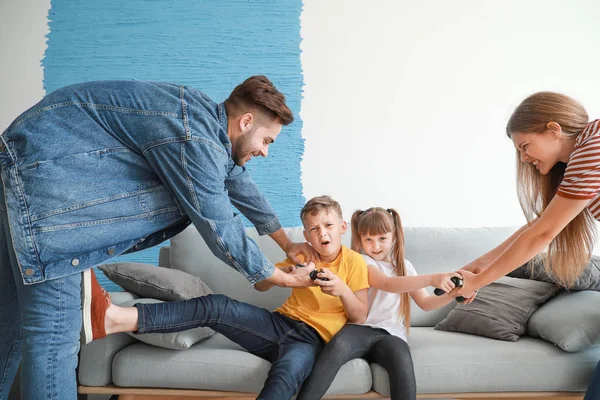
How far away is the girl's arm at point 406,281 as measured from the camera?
1.96 meters

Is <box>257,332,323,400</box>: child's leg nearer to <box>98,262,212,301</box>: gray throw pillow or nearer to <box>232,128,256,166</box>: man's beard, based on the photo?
<box>98,262,212,301</box>: gray throw pillow

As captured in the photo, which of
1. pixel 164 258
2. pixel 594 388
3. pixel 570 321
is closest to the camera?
pixel 594 388

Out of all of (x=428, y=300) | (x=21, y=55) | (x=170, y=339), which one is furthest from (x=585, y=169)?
(x=21, y=55)

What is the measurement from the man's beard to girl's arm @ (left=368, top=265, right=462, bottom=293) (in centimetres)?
82

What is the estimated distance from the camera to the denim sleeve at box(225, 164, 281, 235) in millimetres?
1932

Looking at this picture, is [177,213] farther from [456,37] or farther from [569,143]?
[456,37]

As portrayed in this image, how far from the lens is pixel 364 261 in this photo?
2236mm

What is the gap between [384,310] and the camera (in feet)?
7.29

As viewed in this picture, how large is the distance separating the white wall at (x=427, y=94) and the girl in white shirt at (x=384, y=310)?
0.74m

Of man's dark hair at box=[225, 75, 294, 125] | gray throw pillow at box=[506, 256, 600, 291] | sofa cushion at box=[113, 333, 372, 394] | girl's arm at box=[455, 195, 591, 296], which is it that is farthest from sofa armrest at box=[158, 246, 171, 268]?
gray throw pillow at box=[506, 256, 600, 291]

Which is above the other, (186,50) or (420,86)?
(186,50)

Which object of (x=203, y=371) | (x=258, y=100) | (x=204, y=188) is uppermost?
(x=258, y=100)

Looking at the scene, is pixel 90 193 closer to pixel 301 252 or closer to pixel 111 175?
pixel 111 175

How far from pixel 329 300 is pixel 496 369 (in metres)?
0.66
